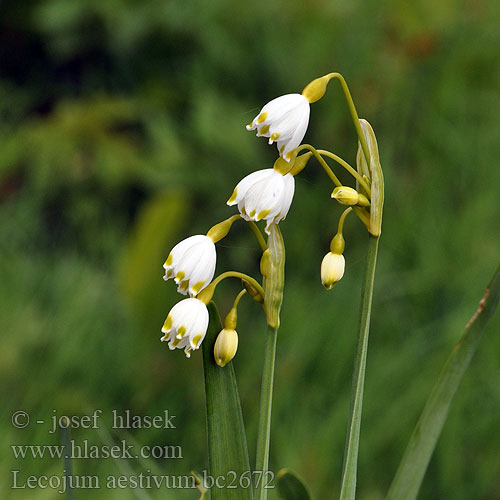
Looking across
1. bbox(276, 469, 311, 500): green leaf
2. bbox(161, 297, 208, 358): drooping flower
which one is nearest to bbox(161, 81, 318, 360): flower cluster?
bbox(161, 297, 208, 358): drooping flower

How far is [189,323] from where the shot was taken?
60 cm

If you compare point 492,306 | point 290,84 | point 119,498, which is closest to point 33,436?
point 119,498

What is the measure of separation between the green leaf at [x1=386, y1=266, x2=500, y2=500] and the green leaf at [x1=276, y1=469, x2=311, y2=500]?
91mm

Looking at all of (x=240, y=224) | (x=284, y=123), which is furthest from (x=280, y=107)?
(x=240, y=224)

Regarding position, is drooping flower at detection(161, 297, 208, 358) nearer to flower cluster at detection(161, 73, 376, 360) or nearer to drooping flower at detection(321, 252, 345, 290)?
flower cluster at detection(161, 73, 376, 360)

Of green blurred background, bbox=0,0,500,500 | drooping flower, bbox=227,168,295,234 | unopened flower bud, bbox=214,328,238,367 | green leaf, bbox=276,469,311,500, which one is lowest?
green leaf, bbox=276,469,311,500

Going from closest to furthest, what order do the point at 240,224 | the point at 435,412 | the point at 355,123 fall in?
the point at 355,123
the point at 435,412
the point at 240,224

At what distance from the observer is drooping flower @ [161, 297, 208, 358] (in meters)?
0.60

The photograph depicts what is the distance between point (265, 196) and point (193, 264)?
0.09 m

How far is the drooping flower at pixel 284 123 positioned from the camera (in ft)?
1.91

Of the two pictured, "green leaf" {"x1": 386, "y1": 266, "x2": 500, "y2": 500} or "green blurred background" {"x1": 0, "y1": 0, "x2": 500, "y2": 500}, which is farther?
"green blurred background" {"x1": 0, "y1": 0, "x2": 500, "y2": 500}

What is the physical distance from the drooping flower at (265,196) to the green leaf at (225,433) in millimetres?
122

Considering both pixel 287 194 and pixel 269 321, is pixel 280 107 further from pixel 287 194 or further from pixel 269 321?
pixel 269 321

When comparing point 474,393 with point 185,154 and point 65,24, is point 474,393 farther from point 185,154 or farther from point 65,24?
point 65,24
